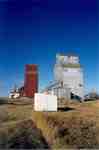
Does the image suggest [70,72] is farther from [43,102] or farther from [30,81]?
[43,102]

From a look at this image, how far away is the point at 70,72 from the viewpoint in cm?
1187

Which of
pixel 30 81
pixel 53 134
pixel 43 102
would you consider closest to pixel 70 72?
pixel 30 81

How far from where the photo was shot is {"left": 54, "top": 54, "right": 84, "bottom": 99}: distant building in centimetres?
1157

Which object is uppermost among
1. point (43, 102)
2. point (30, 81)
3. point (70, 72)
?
point (70, 72)

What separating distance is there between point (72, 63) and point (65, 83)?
1.09 metres

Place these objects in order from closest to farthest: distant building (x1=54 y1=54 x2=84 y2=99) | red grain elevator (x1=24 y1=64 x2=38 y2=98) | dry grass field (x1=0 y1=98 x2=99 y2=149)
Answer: dry grass field (x1=0 y1=98 x2=99 y2=149), red grain elevator (x1=24 y1=64 x2=38 y2=98), distant building (x1=54 y1=54 x2=84 y2=99)

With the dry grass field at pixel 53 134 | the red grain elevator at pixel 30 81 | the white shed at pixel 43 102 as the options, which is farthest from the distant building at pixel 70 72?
the dry grass field at pixel 53 134

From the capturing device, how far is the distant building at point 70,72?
1157cm

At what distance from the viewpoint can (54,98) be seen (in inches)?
261

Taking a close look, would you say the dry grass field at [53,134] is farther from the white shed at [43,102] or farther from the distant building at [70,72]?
the distant building at [70,72]

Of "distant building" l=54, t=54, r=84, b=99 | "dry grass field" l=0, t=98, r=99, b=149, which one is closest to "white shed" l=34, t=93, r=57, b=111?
"dry grass field" l=0, t=98, r=99, b=149

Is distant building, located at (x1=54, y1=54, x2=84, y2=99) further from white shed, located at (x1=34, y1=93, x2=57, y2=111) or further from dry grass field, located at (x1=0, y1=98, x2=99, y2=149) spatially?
dry grass field, located at (x1=0, y1=98, x2=99, y2=149)

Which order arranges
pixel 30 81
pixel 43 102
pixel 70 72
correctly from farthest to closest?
pixel 70 72
pixel 30 81
pixel 43 102

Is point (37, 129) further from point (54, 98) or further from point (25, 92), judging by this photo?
point (25, 92)
